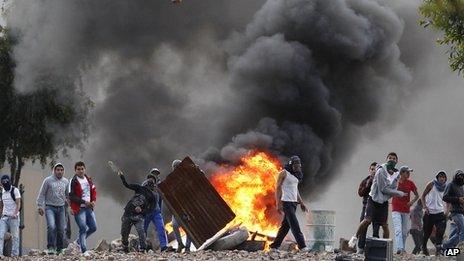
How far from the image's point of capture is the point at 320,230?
2369 cm

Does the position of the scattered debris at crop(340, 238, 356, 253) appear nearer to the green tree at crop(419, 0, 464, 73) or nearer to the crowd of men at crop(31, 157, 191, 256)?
the crowd of men at crop(31, 157, 191, 256)

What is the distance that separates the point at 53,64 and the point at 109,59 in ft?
7.52

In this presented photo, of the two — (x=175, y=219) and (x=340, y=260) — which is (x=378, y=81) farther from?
(x=340, y=260)

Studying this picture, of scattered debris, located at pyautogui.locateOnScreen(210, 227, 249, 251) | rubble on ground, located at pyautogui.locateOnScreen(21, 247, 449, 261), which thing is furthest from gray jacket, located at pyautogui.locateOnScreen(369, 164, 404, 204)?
scattered debris, located at pyautogui.locateOnScreen(210, 227, 249, 251)

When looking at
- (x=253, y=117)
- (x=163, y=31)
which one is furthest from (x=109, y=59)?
(x=253, y=117)

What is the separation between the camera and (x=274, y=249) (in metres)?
19.4

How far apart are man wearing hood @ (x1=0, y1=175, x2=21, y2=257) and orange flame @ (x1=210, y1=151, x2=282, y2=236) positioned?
6.30 meters

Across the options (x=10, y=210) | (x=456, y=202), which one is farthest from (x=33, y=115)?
(x=456, y=202)

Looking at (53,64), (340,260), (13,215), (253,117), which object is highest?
(53,64)

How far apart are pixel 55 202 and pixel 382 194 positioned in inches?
220

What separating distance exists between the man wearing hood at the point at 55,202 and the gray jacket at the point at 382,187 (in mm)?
5302

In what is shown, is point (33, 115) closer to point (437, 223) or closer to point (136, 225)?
point (136, 225)

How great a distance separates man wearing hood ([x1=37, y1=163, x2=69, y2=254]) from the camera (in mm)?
19359

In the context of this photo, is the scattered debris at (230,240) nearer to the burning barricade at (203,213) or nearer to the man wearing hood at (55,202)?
the burning barricade at (203,213)
